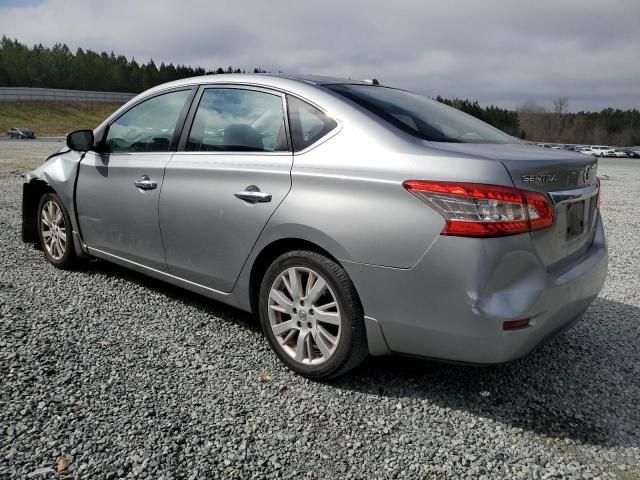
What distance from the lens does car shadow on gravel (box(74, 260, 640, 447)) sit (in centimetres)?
262

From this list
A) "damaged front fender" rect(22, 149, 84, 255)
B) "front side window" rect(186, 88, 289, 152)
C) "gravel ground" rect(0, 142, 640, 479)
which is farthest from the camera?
"damaged front fender" rect(22, 149, 84, 255)

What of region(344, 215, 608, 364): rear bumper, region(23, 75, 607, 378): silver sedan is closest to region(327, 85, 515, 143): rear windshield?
region(23, 75, 607, 378): silver sedan

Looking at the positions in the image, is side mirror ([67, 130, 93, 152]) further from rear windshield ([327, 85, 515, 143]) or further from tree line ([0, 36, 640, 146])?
tree line ([0, 36, 640, 146])

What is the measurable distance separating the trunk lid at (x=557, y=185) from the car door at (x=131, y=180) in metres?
2.01

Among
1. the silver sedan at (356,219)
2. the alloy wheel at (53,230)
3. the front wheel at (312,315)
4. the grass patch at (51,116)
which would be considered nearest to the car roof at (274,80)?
the silver sedan at (356,219)

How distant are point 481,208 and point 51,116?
81808 mm

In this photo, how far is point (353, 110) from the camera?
2824 millimetres

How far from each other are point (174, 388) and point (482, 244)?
1.73 m

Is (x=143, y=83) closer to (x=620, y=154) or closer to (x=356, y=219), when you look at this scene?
(x=620, y=154)

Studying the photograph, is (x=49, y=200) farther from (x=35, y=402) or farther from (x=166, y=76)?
(x=166, y=76)

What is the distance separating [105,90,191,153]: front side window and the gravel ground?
1.21 metres

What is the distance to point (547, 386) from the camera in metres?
2.98

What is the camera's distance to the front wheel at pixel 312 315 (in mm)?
2688

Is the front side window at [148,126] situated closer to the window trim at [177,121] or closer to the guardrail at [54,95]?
the window trim at [177,121]
